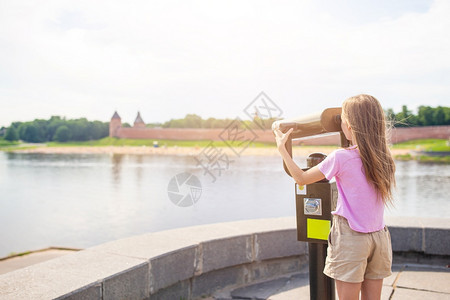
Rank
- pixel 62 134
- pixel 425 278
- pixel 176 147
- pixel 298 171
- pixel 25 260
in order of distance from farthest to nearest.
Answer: pixel 62 134 → pixel 176 147 → pixel 25 260 → pixel 425 278 → pixel 298 171

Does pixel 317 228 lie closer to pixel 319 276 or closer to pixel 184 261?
pixel 319 276

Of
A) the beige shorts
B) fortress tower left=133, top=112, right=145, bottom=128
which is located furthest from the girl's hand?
fortress tower left=133, top=112, right=145, bottom=128

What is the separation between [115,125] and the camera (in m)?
95.9

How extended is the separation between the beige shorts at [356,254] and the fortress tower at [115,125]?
96323 millimetres

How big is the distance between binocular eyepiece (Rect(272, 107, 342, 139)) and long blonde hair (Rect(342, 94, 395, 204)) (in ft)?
1.04

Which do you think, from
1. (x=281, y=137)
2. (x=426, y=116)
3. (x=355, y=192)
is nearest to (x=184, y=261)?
(x=281, y=137)

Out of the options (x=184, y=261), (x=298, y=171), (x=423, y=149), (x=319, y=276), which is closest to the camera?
(x=298, y=171)

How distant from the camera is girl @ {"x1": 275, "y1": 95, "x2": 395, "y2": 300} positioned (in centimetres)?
197

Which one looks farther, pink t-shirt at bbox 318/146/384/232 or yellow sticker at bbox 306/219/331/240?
yellow sticker at bbox 306/219/331/240

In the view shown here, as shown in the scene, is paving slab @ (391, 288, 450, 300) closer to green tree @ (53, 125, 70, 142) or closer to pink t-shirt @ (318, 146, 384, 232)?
pink t-shirt @ (318, 146, 384, 232)

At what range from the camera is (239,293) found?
3.44 m

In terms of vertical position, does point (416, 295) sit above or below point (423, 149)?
above

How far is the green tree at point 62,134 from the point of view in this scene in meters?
94.1

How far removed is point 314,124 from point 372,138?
424 millimetres
